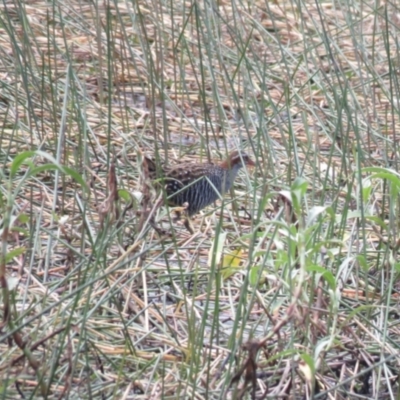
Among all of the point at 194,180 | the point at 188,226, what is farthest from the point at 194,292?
the point at 194,180

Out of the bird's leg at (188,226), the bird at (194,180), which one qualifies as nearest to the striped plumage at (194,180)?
the bird at (194,180)

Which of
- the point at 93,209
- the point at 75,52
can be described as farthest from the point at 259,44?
the point at 93,209

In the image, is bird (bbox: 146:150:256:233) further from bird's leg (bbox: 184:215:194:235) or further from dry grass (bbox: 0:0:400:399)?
bird's leg (bbox: 184:215:194:235)

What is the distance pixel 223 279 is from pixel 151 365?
753 millimetres

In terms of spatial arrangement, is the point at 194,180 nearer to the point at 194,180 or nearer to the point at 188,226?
the point at 194,180

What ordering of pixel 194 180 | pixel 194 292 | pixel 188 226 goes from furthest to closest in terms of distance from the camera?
pixel 194 180, pixel 188 226, pixel 194 292

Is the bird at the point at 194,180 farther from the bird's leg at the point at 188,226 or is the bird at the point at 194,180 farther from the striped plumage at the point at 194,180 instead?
the bird's leg at the point at 188,226

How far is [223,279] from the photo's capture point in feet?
12.9

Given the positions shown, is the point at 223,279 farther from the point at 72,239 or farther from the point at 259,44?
the point at 259,44

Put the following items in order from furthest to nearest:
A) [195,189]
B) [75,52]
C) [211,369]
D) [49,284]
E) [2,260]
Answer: [75,52]
[195,189]
[49,284]
[211,369]
[2,260]

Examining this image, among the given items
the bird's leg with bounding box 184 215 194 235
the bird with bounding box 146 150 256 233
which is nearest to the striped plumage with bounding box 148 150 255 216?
the bird with bounding box 146 150 256 233

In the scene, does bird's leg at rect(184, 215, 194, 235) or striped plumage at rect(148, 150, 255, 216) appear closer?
bird's leg at rect(184, 215, 194, 235)

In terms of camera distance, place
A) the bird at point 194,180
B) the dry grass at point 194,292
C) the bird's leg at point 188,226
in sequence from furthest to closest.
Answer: the bird at point 194,180, the bird's leg at point 188,226, the dry grass at point 194,292

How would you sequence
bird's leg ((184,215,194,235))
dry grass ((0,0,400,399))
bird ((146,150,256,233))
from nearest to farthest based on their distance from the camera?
1. dry grass ((0,0,400,399))
2. bird's leg ((184,215,194,235))
3. bird ((146,150,256,233))
